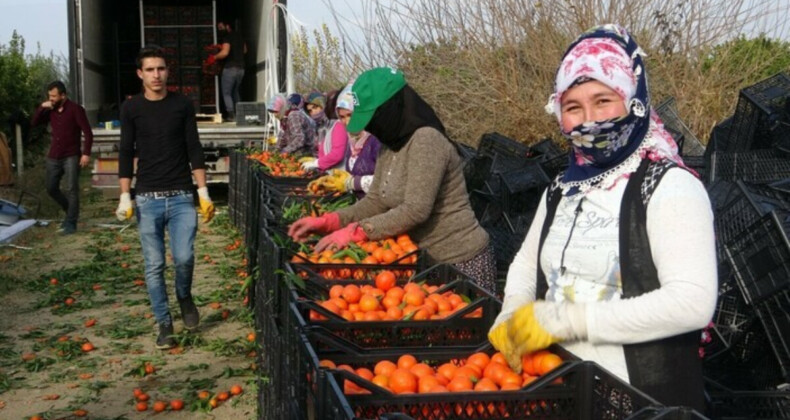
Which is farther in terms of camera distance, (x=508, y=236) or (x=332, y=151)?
(x=332, y=151)

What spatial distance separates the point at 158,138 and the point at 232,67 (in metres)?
10.1

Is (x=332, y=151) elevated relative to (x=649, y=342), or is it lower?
elevated

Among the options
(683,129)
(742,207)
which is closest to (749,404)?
(742,207)

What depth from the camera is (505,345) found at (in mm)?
2471

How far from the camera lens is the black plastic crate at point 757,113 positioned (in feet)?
18.5

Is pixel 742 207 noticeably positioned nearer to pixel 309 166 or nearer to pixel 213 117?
pixel 309 166

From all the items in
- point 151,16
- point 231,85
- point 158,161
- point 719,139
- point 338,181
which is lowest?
point 338,181

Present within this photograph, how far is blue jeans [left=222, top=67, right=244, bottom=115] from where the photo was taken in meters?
16.1

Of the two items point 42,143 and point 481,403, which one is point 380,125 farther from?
point 42,143

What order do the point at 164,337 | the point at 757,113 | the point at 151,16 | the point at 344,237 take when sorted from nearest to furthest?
the point at 344,237 → the point at 757,113 → the point at 164,337 → the point at 151,16

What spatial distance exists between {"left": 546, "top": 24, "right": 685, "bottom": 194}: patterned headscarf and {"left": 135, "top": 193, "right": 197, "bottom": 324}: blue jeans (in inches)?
179

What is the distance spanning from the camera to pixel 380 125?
4094mm

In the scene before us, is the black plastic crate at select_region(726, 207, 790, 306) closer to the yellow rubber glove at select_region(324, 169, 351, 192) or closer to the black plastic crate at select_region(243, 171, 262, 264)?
the yellow rubber glove at select_region(324, 169, 351, 192)

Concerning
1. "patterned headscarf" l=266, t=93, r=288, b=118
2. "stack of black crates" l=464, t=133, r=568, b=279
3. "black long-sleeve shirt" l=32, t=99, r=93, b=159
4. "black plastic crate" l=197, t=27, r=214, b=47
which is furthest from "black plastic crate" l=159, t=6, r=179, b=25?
"stack of black crates" l=464, t=133, r=568, b=279
